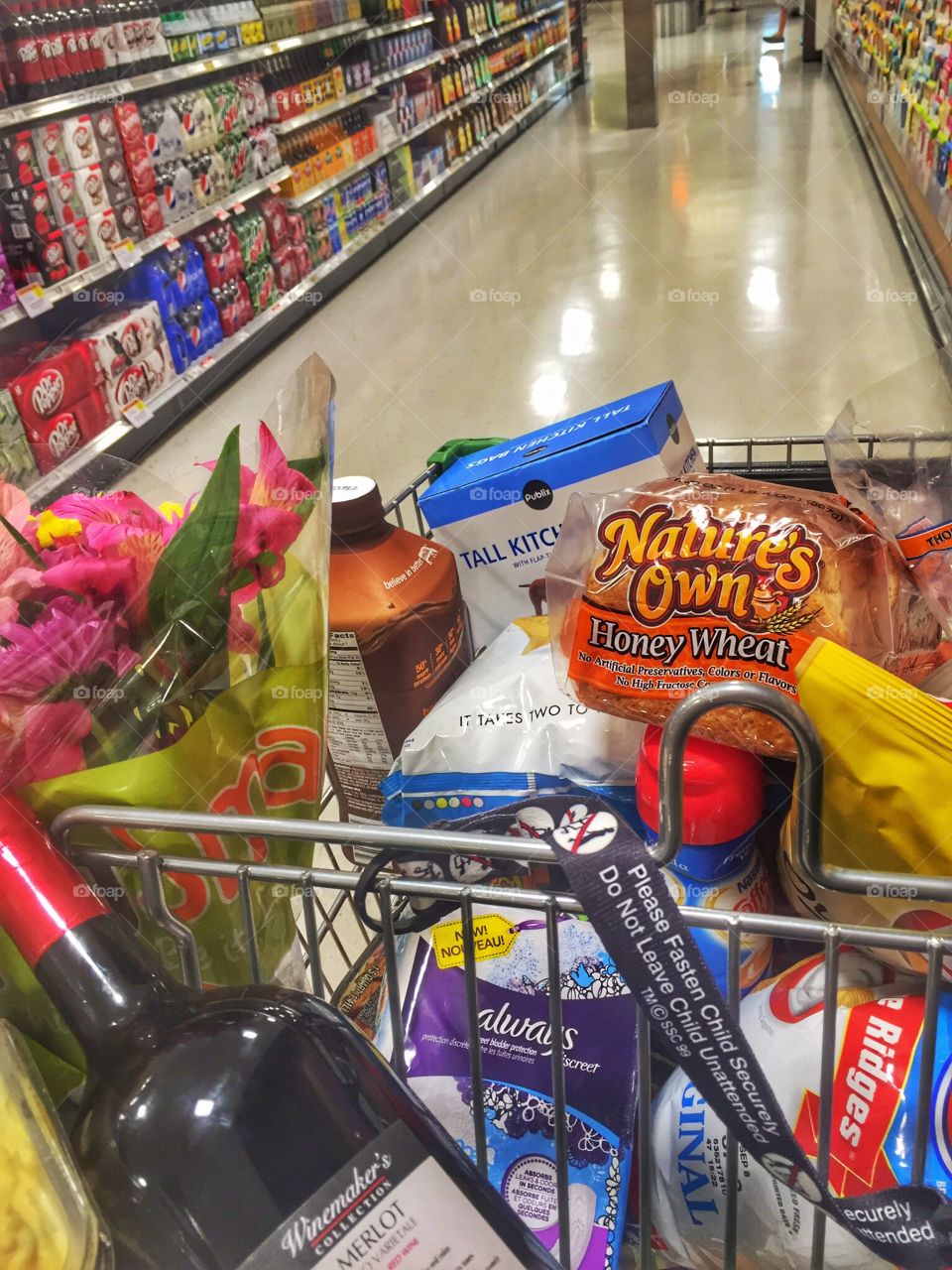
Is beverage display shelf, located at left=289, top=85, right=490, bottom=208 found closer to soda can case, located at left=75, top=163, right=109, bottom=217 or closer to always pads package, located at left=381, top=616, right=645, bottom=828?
soda can case, located at left=75, top=163, right=109, bottom=217

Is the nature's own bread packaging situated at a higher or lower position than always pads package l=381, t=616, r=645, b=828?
higher

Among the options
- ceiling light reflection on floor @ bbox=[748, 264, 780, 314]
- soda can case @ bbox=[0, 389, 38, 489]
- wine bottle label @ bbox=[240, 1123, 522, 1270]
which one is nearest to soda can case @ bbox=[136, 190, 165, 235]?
soda can case @ bbox=[0, 389, 38, 489]

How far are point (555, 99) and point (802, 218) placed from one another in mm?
6627

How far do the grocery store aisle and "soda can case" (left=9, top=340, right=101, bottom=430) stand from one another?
0.47 m

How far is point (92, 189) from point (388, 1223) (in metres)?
4.12

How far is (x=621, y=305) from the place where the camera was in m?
5.16

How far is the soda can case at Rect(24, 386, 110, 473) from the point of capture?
362cm

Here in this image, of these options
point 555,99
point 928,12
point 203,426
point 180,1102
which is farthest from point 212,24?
point 555,99

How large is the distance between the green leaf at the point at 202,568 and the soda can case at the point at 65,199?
3455 mm

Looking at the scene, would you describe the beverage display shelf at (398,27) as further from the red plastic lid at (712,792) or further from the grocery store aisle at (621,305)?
the red plastic lid at (712,792)

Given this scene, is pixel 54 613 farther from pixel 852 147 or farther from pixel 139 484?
pixel 852 147

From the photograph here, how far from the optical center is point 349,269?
20.5 ft

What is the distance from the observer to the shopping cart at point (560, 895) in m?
0.62

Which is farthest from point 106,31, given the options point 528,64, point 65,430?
point 528,64
